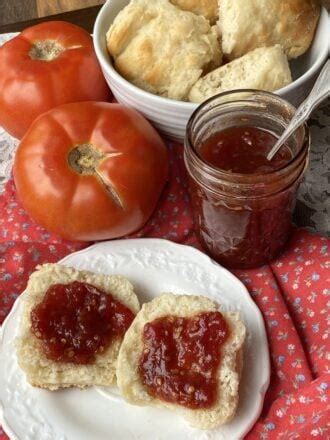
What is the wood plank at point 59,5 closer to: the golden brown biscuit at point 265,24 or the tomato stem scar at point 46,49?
the tomato stem scar at point 46,49

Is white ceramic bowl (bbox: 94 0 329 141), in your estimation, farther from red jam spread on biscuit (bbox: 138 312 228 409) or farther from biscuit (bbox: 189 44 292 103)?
red jam spread on biscuit (bbox: 138 312 228 409)

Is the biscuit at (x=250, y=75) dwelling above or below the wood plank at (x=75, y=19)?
above

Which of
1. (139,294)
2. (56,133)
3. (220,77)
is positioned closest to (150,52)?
(220,77)

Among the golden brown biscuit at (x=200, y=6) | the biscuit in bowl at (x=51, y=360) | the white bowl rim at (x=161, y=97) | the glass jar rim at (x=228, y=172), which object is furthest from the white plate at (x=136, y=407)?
the golden brown biscuit at (x=200, y=6)

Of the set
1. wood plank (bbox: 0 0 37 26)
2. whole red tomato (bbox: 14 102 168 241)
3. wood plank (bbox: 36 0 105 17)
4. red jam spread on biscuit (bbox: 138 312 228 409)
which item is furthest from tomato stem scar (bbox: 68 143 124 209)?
wood plank (bbox: 0 0 37 26)

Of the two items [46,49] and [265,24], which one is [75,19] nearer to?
[46,49]
